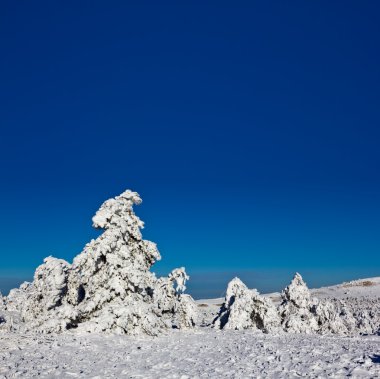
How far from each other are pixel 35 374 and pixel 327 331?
19.9 metres

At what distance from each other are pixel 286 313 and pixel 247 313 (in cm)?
301

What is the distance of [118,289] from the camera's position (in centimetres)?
2314

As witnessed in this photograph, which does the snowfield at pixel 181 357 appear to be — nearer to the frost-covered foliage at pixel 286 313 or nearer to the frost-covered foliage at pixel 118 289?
the frost-covered foliage at pixel 118 289

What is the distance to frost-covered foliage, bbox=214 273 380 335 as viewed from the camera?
1056 inches

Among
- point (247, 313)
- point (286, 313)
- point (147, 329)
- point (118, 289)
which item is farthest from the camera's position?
point (286, 313)

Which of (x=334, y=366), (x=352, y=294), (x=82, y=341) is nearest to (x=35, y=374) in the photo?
(x=82, y=341)

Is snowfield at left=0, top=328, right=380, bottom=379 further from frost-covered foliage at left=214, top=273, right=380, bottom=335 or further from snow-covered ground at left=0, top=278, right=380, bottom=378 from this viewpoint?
frost-covered foliage at left=214, top=273, right=380, bottom=335

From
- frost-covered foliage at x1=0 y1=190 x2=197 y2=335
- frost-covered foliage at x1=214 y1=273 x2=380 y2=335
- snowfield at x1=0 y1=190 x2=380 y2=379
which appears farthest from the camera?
frost-covered foliage at x1=214 y1=273 x2=380 y2=335

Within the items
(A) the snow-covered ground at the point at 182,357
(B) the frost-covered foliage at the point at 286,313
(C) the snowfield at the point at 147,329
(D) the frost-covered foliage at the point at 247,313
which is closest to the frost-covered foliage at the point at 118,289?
(C) the snowfield at the point at 147,329

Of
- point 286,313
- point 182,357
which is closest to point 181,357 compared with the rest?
point 182,357

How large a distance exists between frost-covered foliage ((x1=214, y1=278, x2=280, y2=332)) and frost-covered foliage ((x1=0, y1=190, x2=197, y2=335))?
271cm

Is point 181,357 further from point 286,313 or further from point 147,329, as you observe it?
point 286,313

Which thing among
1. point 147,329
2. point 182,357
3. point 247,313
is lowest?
point 182,357

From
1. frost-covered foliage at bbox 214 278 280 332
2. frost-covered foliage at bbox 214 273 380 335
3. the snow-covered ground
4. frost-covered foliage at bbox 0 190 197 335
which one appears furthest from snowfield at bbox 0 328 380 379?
frost-covered foliage at bbox 214 273 380 335
